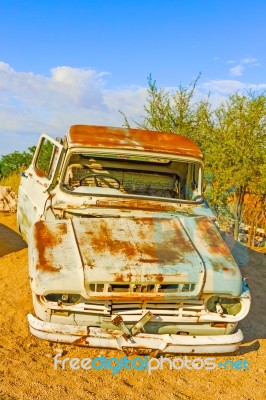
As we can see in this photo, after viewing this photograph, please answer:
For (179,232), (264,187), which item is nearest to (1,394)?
(179,232)

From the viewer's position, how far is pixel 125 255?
375 centimetres

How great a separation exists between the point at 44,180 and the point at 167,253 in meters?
2.16

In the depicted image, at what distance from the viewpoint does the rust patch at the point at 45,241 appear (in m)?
3.56

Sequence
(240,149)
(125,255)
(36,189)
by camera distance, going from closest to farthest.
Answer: (125,255) < (36,189) < (240,149)

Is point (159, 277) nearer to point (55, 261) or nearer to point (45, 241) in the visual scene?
point (55, 261)

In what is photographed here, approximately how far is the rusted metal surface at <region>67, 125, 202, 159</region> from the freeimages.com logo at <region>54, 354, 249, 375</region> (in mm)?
2212

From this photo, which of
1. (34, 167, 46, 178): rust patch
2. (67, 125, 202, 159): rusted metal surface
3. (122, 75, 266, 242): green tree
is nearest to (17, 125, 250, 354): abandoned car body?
(67, 125, 202, 159): rusted metal surface

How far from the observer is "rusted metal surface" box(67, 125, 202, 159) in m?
5.02

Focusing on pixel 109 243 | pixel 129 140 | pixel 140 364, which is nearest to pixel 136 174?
pixel 129 140

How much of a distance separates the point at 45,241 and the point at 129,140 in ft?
5.97

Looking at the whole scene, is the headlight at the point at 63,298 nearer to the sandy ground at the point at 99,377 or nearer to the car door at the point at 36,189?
the sandy ground at the point at 99,377

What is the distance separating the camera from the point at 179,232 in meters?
4.29

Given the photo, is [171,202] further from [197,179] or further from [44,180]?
[44,180]

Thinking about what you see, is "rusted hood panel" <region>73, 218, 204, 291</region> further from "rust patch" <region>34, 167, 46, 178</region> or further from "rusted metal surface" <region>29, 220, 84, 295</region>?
"rust patch" <region>34, 167, 46, 178</region>
